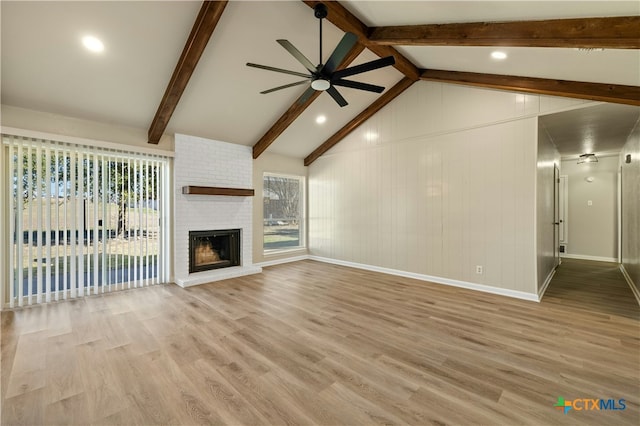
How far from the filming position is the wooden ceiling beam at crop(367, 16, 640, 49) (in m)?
2.21

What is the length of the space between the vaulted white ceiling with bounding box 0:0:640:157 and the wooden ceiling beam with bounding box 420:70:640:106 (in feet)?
0.32

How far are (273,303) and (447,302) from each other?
7.85 feet

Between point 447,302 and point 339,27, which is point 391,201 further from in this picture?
point 339,27

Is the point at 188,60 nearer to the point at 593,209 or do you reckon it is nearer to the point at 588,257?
the point at 593,209

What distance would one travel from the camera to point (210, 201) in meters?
5.25

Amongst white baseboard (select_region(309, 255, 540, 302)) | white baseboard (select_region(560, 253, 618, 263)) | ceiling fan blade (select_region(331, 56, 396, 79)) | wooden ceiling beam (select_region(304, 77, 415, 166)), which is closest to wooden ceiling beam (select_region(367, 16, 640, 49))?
ceiling fan blade (select_region(331, 56, 396, 79))

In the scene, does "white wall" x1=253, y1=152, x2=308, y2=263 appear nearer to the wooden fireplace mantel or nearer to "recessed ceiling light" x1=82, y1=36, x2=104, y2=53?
the wooden fireplace mantel

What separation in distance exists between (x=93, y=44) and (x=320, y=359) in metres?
4.06

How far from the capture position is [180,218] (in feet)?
15.9

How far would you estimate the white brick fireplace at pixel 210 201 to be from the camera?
4828 millimetres

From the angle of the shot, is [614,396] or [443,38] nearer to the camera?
[614,396]

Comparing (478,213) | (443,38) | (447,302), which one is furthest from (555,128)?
(447,302)

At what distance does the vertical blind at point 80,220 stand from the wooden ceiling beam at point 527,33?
4178 mm

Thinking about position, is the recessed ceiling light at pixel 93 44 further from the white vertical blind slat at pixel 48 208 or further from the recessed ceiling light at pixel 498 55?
the recessed ceiling light at pixel 498 55
